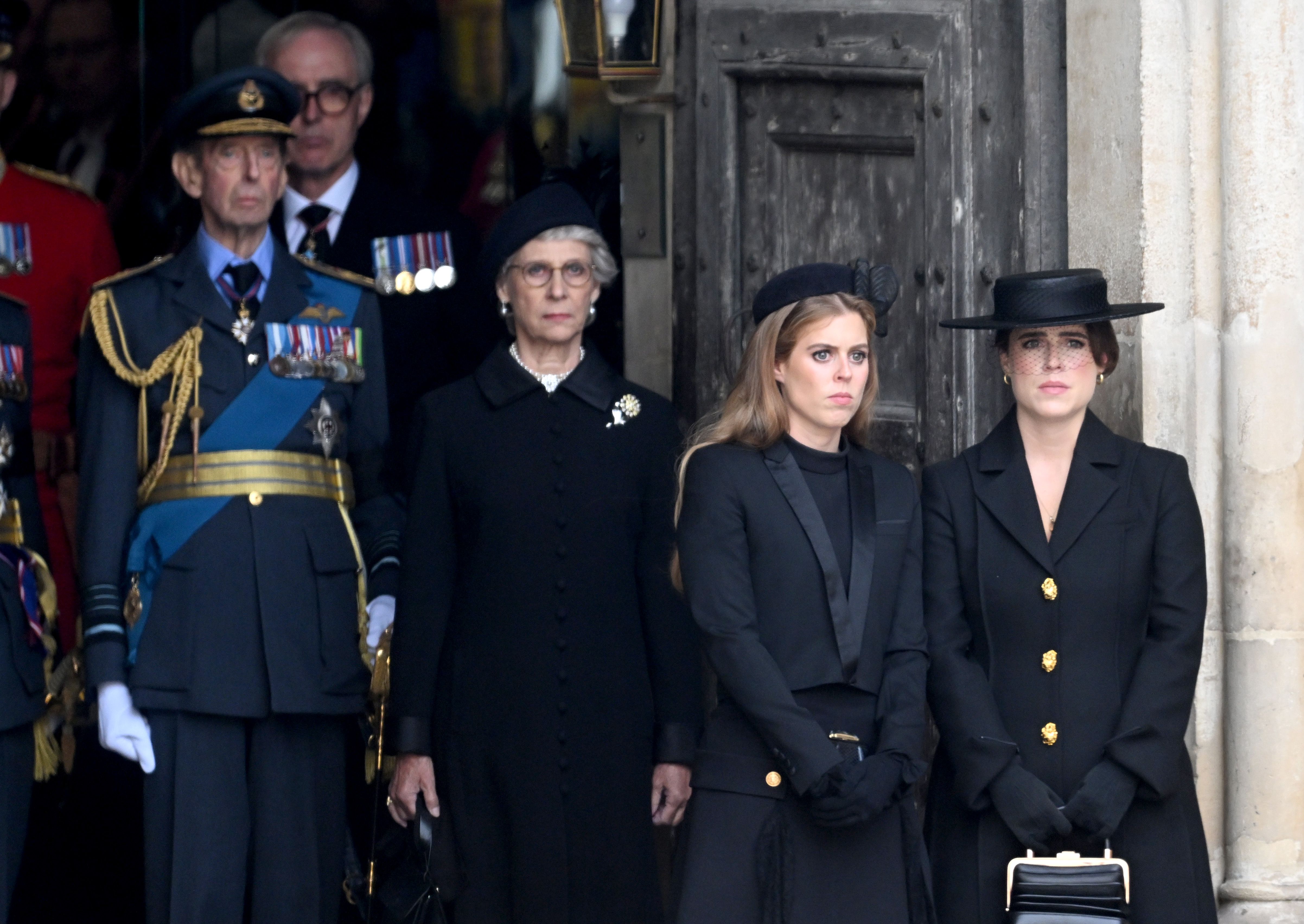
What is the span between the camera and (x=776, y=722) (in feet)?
12.4

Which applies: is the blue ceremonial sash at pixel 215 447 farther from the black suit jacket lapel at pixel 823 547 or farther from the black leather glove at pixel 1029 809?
the black leather glove at pixel 1029 809

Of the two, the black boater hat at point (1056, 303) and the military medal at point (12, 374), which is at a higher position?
the black boater hat at point (1056, 303)

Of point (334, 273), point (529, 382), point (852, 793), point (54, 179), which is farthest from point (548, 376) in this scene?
point (54, 179)

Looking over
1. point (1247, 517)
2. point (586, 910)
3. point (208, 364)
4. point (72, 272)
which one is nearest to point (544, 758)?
point (586, 910)

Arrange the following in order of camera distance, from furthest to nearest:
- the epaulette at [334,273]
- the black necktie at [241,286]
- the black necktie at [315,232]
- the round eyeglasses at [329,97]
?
1. the round eyeglasses at [329,97]
2. the black necktie at [315,232]
3. the epaulette at [334,273]
4. the black necktie at [241,286]

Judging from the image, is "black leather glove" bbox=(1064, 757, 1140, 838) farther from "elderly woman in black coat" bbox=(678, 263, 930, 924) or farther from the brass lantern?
the brass lantern

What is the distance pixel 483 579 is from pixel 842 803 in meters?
1.02

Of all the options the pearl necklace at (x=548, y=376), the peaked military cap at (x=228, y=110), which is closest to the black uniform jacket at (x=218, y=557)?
the peaked military cap at (x=228, y=110)

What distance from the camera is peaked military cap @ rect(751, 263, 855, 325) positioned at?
162 inches

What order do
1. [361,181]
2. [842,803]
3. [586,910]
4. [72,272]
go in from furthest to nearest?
[361,181]
[72,272]
[586,910]
[842,803]

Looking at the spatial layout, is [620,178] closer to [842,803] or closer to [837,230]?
[837,230]

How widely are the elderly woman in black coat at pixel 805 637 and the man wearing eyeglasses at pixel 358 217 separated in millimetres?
1407

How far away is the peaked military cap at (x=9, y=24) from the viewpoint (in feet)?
16.4

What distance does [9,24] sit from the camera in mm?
5055
